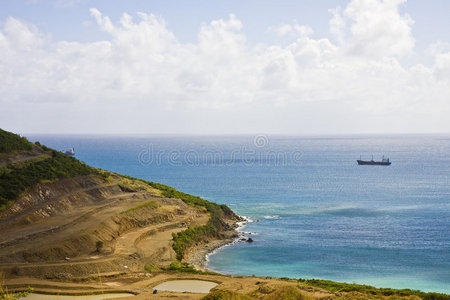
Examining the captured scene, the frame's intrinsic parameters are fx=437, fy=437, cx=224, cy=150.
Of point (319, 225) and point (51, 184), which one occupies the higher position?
point (51, 184)

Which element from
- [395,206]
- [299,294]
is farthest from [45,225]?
[395,206]

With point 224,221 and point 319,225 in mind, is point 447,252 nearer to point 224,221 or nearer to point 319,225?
point 319,225

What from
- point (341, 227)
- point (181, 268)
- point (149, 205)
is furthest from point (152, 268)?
point (341, 227)

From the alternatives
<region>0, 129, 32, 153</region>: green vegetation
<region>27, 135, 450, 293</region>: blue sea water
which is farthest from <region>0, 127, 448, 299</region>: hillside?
<region>27, 135, 450, 293</region>: blue sea water

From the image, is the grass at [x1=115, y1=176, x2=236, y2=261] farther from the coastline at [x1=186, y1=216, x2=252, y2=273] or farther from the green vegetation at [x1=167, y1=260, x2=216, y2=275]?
the green vegetation at [x1=167, y1=260, x2=216, y2=275]

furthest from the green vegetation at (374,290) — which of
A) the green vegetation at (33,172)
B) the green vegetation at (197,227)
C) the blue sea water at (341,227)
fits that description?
the green vegetation at (33,172)

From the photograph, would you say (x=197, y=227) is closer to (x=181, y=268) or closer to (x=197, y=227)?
(x=197, y=227)

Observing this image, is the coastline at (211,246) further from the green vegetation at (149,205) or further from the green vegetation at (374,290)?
the green vegetation at (374,290)
